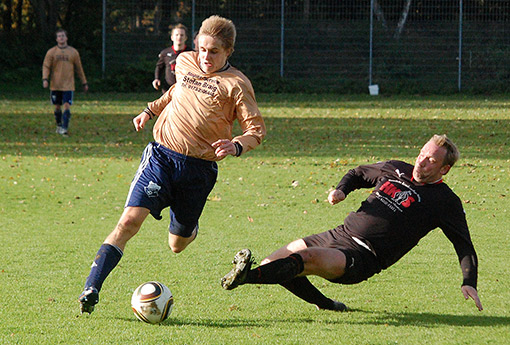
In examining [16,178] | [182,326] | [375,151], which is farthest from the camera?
[375,151]

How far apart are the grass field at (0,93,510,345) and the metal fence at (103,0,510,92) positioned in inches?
396

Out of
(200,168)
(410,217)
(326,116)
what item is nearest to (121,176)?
(200,168)

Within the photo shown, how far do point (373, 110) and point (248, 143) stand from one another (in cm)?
1799

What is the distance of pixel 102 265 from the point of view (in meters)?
5.44

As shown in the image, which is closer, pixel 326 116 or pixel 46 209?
pixel 46 209

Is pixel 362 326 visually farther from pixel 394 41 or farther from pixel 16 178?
pixel 394 41

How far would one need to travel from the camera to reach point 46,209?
10281 mm

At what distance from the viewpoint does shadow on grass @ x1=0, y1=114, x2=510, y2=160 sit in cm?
1598

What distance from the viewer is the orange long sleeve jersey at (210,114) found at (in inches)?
233

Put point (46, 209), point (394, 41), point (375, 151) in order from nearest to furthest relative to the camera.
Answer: point (46, 209) < point (375, 151) < point (394, 41)

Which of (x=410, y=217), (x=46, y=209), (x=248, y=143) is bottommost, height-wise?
(x=46, y=209)

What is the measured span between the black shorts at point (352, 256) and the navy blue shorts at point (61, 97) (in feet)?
43.6

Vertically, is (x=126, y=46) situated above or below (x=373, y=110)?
above

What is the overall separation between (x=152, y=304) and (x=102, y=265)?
444mm
